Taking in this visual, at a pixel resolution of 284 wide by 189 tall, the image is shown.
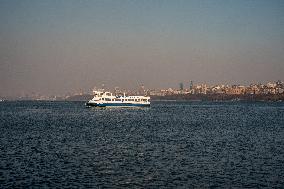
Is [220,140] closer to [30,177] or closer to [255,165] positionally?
[255,165]

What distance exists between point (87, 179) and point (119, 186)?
371cm

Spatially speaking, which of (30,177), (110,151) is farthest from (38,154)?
(30,177)

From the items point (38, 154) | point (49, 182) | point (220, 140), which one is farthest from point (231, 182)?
point (220, 140)

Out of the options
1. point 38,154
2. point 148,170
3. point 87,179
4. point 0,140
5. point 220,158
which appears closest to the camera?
point 87,179

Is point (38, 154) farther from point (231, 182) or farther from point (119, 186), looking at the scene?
point (231, 182)

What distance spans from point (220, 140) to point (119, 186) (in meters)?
35.2

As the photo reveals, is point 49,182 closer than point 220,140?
Yes

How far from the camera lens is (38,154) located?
49719 millimetres

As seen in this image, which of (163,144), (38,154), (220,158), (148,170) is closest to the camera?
(148,170)

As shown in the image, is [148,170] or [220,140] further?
[220,140]

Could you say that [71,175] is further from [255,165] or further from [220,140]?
[220,140]

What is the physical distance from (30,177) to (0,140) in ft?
101

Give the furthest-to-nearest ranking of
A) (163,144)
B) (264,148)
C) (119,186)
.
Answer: (163,144)
(264,148)
(119,186)

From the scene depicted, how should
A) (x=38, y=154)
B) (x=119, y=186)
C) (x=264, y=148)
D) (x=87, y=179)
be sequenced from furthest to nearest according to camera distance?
1. (x=264, y=148)
2. (x=38, y=154)
3. (x=87, y=179)
4. (x=119, y=186)
